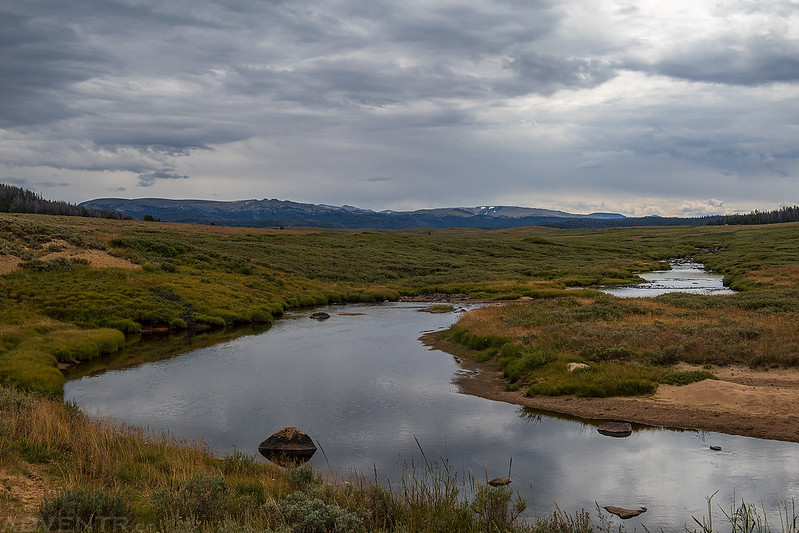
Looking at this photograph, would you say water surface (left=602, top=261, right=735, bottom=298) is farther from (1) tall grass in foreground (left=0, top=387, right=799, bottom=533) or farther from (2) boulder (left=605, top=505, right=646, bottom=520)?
(1) tall grass in foreground (left=0, top=387, right=799, bottom=533)

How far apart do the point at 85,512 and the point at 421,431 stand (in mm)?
12365

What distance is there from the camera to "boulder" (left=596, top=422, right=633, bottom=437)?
1953cm

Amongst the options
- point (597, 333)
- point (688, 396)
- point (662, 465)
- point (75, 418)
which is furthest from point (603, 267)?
point (75, 418)

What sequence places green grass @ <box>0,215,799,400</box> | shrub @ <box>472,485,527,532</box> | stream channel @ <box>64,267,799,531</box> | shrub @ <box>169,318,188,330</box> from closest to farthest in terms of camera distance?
shrub @ <box>472,485,527,532</box>
stream channel @ <box>64,267,799,531</box>
green grass @ <box>0,215,799,400</box>
shrub @ <box>169,318,188,330</box>

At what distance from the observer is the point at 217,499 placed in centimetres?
1052

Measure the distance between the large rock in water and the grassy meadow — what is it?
1797mm

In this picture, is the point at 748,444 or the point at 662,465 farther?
the point at 748,444

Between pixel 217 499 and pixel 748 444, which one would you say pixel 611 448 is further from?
pixel 217 499

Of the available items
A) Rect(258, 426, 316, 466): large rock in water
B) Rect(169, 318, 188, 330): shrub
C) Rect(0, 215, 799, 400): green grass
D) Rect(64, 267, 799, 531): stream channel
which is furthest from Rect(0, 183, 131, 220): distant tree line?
Rect(258, 426, 316, 466): large rock in water

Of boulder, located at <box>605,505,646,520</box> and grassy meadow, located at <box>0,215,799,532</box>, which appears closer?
grassy meadow, located at <box>0,215,799,532</box>

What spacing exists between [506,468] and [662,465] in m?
4.55

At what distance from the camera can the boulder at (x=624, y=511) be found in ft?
43.7

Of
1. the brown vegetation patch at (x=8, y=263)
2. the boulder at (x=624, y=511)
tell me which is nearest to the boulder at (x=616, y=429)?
the boulder at (x=624, y=511)

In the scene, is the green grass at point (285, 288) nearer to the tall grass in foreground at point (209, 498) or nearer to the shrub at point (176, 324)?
the shrub at point (176, 324)
